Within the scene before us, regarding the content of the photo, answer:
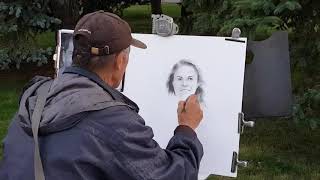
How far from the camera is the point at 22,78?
8000 millimetres

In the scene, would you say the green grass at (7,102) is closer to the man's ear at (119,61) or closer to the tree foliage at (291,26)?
the tree foliage at (291,26)

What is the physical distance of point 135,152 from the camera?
6.16 ft

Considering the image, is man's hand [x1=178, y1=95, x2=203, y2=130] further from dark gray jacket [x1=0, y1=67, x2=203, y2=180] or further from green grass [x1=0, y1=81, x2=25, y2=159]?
green grass [x1=0, y1=81, x2=25, y2=159]

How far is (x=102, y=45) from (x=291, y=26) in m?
Result: 2.98

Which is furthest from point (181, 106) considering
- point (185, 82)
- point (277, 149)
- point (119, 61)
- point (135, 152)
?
point (277, 149)

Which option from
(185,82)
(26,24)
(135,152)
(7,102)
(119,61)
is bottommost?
(7,102)

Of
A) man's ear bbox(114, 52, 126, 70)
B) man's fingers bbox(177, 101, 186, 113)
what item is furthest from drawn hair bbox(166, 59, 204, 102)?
man's ear bbox(114, 52, 126, 70)

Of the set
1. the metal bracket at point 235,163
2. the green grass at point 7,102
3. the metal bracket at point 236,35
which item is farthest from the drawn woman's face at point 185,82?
the green grass at point 7,102

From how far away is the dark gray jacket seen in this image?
5.93ft

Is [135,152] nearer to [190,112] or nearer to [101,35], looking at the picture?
[101,35]

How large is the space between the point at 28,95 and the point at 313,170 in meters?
3.03

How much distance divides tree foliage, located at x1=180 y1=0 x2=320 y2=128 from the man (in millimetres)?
1982

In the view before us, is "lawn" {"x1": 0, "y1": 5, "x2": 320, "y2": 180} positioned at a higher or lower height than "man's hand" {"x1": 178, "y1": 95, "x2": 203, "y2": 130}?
lower

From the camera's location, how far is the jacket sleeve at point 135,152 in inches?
72.6
